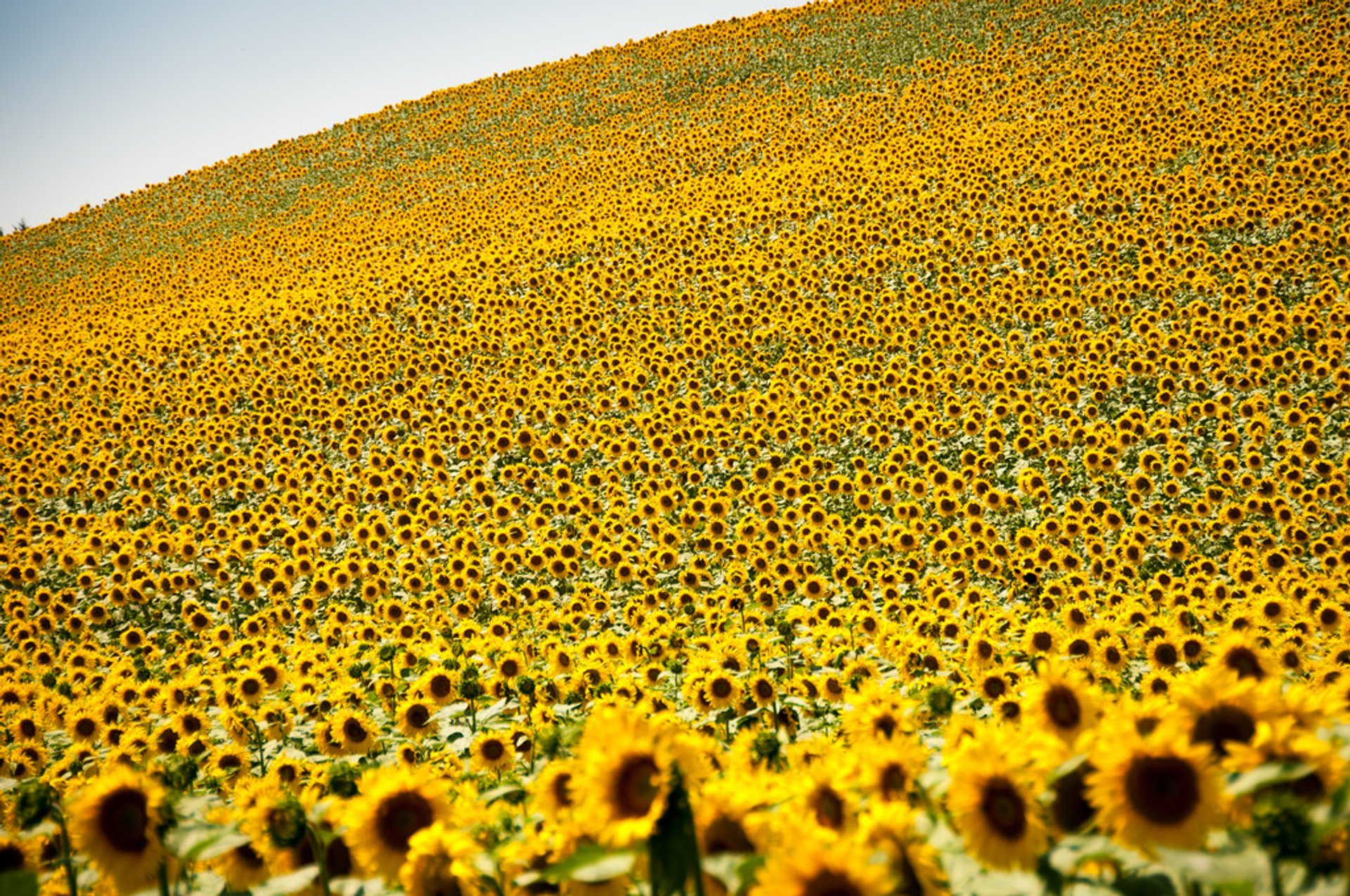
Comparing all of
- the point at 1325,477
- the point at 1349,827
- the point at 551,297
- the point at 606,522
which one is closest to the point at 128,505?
the point at 606,522

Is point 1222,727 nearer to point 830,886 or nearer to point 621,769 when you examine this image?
point 830,886

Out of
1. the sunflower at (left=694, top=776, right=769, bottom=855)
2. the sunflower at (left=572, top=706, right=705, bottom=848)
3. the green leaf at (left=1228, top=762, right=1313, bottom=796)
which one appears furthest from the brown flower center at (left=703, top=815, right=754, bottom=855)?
the green leaf at (left=1228, top=762, right=1313, bottom=796)

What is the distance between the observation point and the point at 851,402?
14039 millimetres

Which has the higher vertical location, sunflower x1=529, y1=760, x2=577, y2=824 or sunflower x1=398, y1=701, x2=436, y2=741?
sunflower x1=529, y1=760, x2=577, y2=824

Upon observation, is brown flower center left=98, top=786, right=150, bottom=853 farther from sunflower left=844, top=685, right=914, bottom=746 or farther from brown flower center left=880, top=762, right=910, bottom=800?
sunflower left=844, top=685, right=914, bottom=746

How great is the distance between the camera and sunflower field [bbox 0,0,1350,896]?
6.37 ft

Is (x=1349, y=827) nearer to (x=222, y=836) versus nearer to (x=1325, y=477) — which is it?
(x=222, y=836)

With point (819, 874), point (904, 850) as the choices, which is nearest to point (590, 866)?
point (819, 874)

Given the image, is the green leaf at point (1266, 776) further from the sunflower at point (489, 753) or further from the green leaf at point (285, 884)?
the sunflower at point (489, 753)

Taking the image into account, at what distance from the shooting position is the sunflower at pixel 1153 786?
175cm

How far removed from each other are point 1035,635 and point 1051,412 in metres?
7.23

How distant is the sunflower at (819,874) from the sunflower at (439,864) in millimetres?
797

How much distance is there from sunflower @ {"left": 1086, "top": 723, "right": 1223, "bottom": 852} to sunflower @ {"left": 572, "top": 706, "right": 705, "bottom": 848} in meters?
0.88

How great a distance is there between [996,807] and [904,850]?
248 mm
